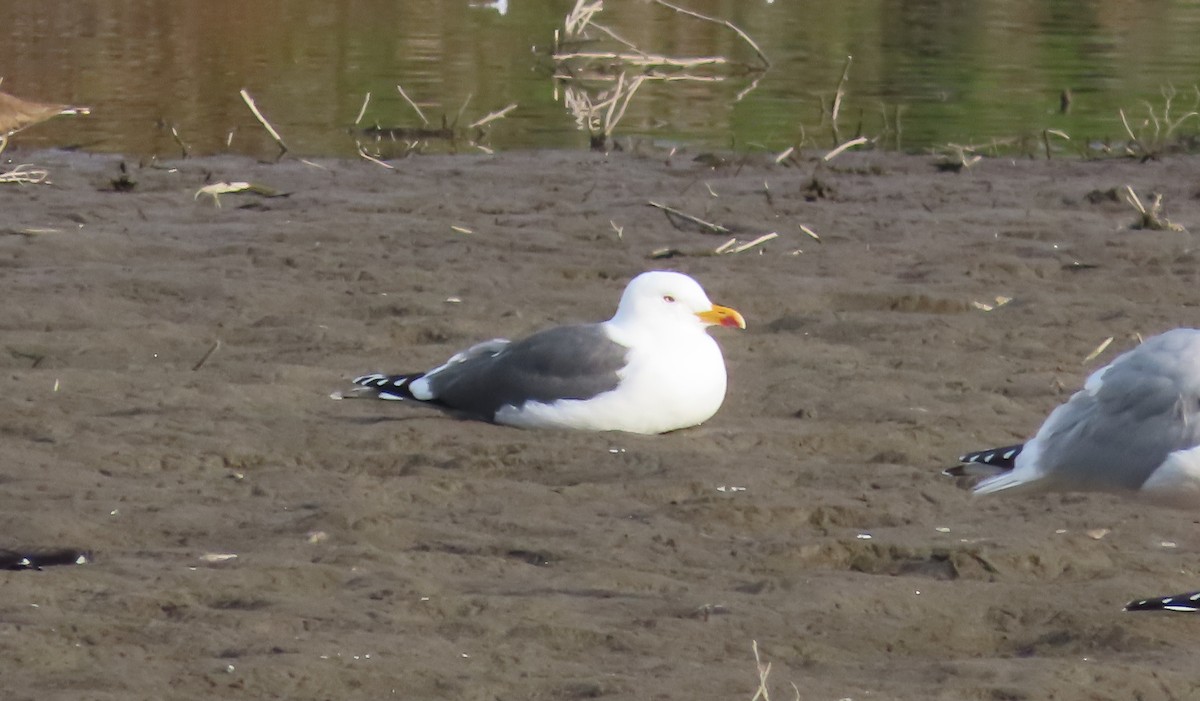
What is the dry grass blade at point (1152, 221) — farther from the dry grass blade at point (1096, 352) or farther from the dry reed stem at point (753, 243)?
the dry grass blade at point (1096, 352)

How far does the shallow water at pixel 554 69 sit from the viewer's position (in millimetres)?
14922

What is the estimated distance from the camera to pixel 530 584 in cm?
473

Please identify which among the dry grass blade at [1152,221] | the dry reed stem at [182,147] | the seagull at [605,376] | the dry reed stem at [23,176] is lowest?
the dry reed stem at [182,147]

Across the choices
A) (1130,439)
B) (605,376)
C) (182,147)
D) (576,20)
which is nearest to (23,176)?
(182,147)

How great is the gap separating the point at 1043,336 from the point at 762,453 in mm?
2170

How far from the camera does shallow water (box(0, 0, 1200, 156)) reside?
49.0ft

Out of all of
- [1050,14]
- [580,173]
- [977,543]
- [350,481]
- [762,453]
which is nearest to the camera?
[977,543]

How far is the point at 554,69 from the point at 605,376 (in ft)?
43.1

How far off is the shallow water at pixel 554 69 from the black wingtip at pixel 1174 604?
31.8 ft

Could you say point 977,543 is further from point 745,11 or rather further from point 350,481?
point 745,11

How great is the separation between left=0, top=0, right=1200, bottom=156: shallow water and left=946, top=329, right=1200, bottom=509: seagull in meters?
8.48

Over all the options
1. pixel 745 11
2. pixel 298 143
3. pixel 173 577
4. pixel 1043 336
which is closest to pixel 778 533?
pixel 173 577

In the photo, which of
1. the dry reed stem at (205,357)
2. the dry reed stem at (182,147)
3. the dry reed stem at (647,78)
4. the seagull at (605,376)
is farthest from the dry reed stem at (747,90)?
the seagull at (605,376)

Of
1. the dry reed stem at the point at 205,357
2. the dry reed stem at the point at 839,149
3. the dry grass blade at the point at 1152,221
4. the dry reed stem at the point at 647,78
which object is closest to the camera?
Result: the dry reed stem at the point at 205,357
